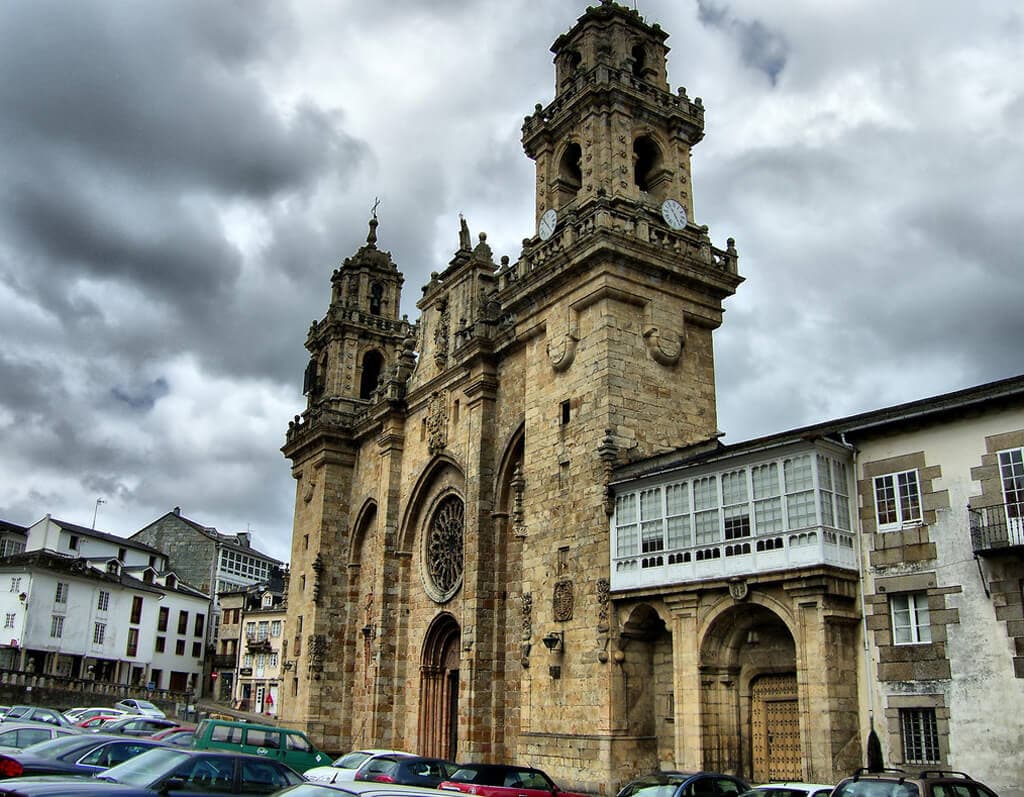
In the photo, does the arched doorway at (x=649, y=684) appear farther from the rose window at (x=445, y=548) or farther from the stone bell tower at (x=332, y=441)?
the stone bell tower at (x=332, y=441)

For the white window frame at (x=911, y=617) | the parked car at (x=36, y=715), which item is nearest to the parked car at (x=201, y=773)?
the white window frame at (x=911, y=617)

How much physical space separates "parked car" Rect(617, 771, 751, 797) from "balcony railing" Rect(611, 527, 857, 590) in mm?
4864

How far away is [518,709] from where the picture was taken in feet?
91.9

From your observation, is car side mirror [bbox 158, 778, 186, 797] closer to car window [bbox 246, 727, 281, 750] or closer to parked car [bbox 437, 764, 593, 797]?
parked car [bbox 437, 764, 593, 797]

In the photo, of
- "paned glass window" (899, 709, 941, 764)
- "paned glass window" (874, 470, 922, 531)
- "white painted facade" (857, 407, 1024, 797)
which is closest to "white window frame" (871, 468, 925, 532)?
"paned glass window" (874, 470, 922, 531)

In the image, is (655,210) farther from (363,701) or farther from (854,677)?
(363,701)

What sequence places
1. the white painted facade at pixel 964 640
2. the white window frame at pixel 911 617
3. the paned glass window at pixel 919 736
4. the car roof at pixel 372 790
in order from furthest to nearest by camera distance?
1. the white window frame at pixel 911 617
2. the paned glass window at pixel 919 736
3. the white painted facade at pixel 964 640
4. the car roof at pixel 372 790

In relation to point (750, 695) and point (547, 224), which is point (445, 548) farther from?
point (750, 695)

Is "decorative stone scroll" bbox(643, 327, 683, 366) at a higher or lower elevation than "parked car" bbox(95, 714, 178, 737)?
higher

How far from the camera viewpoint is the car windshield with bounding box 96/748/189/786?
12133 millimetres

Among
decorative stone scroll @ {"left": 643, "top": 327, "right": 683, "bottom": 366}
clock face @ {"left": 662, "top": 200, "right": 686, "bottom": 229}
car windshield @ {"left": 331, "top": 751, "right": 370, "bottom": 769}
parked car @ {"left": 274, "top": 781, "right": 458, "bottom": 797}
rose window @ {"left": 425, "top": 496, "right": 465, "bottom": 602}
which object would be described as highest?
clock face @ {"left": 662, "top": 200, "right": 686, "bottom": 229}

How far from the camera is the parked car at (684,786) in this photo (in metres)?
15.0

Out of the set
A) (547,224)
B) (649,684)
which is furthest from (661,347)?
(649,684)

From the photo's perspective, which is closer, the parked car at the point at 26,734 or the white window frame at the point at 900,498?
the parked car at the point at 26,734
